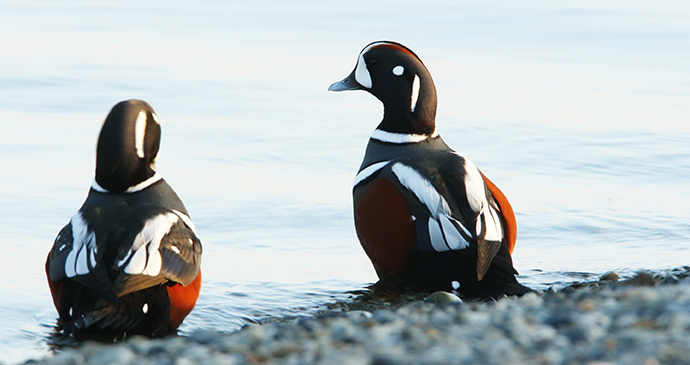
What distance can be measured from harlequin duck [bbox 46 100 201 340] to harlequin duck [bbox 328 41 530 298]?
4.34ft

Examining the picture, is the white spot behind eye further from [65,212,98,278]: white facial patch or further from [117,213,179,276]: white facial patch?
[65,212,98,278]: white facial patch

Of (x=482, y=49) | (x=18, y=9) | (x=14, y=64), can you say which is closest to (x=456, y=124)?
(x=482, y=49)

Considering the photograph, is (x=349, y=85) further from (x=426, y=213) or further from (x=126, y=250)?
(x=126, y=250)

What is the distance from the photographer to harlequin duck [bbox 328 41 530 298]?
6.10 metres

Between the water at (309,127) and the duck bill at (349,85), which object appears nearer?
the duck bill at (349,85)

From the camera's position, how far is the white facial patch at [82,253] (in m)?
5.19

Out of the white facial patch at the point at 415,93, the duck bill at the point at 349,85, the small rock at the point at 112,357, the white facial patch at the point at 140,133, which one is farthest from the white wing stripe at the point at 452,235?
the small rock at the point at 112,357

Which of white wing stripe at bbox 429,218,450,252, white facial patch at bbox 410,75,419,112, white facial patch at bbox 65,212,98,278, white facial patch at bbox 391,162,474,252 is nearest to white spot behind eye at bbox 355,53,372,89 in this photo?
white facial patch at bbox 410,75,419,112

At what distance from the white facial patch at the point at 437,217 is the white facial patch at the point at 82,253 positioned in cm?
203

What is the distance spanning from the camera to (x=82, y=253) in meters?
5.25

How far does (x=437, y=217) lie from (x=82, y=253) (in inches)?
86.0

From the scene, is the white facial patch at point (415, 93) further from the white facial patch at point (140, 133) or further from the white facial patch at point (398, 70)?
the white facial patch at point (140, 133)

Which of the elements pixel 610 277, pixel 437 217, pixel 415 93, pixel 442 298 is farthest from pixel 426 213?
pixel 610 277

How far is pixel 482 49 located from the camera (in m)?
17.7
